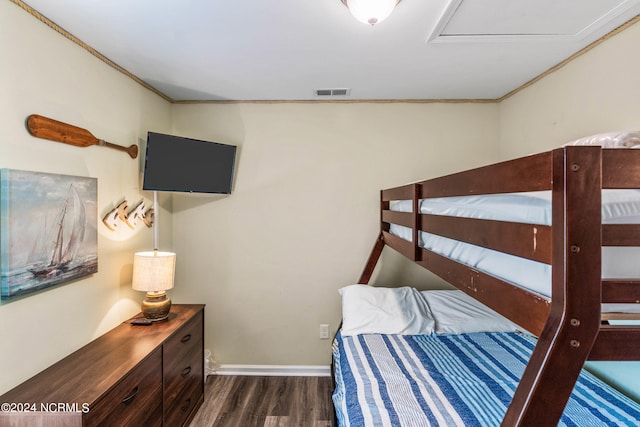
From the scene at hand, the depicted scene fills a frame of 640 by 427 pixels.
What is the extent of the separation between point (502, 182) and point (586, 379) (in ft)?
4.91

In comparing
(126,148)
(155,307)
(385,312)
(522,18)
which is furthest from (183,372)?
(522,18)

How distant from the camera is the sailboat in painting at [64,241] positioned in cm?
158

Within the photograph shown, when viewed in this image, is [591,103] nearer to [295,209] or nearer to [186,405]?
[295,209]

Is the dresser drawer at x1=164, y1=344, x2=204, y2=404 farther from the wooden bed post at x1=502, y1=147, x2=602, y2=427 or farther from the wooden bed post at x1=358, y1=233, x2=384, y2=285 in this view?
the wooden bed post at x1=502, y1=147, x2=602, y2=427

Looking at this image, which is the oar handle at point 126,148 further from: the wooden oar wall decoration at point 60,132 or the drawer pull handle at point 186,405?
the drawer pull handle at point 186,405

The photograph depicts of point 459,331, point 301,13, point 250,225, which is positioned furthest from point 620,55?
point 250,225

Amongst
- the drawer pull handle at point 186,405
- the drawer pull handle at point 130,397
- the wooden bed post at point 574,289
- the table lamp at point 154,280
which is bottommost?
the drawer pull handle at point 186,405

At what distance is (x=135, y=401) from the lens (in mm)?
1648

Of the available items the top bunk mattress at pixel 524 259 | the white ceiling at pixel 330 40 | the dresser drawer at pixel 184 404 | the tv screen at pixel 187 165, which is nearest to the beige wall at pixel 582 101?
the white ceiling at pixel 330 40

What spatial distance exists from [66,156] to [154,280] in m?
0.89

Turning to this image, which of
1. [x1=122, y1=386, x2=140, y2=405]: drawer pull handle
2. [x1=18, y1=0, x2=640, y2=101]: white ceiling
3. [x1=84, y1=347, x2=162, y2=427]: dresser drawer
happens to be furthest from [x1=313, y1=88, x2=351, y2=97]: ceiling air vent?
[x1=122, y1=386, x2=140, y2=405]: drawer pull handle

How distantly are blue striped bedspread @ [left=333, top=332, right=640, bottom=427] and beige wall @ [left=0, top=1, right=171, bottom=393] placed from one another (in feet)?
4.96

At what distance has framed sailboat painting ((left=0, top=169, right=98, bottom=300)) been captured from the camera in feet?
4.62

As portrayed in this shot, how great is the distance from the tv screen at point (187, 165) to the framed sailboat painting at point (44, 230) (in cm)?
48
